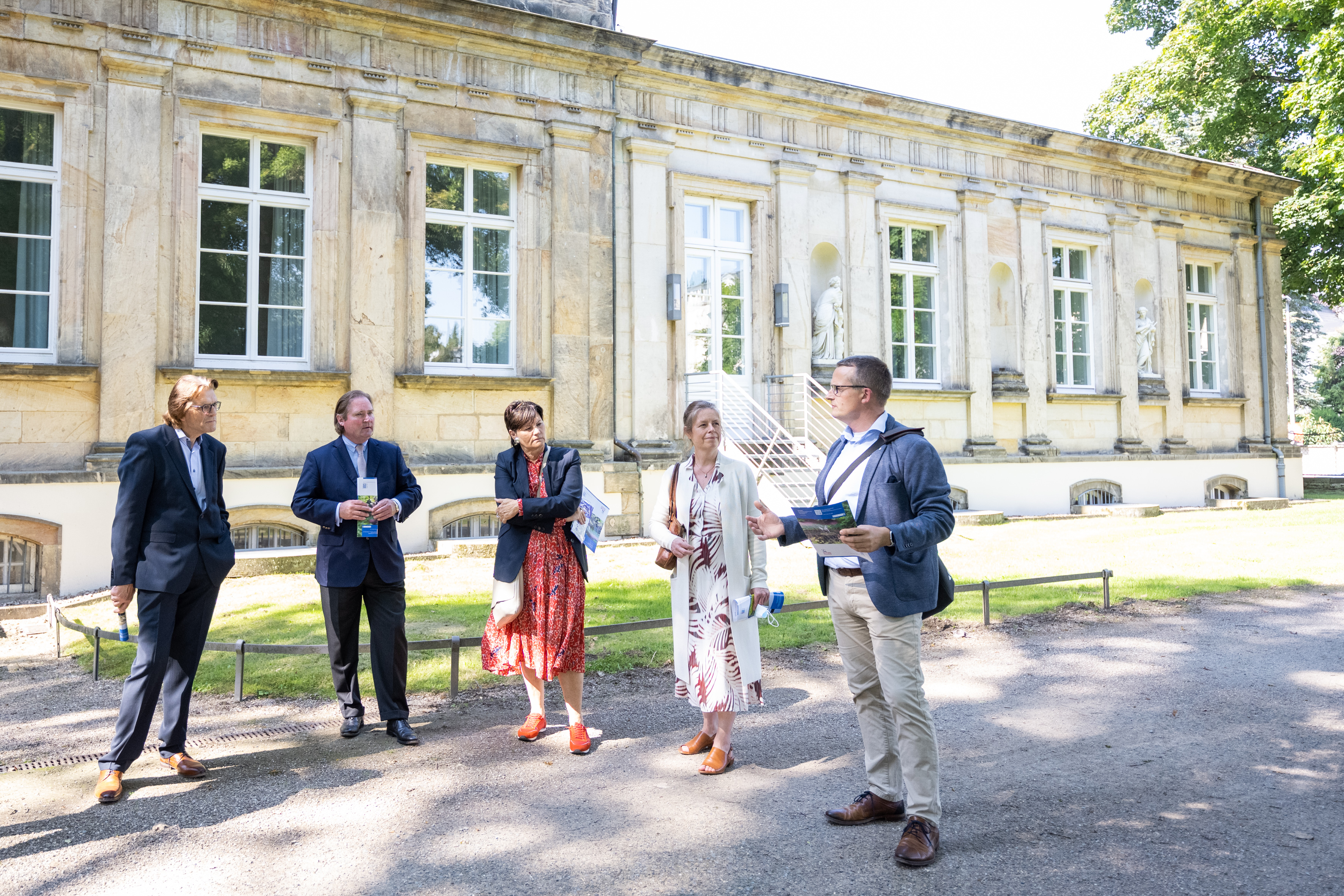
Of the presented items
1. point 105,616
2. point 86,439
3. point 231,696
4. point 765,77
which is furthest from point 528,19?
point 231,696

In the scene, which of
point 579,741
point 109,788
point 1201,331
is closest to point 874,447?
point 579,741

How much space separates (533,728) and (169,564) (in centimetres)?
197

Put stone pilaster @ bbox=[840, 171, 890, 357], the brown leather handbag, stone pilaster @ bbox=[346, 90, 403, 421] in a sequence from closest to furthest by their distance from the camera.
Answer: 1. the brown leather handbag
2. stone pilaster @ bbox=[346, 90, 403, 421]
3. stone pilaster @ bbox=[840, 171, 890, 357]

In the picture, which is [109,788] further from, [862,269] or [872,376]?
[862,269]

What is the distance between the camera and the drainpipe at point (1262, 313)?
850 inches

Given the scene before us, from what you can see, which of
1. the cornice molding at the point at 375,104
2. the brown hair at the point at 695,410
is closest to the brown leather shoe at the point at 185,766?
the brown hair at the point at 695,410

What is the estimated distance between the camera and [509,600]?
503 cm

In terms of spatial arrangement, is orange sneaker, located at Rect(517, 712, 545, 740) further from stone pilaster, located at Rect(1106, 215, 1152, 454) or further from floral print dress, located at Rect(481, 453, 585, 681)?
stone pilaster, located at Rect(1106, 215, 1152, 454)

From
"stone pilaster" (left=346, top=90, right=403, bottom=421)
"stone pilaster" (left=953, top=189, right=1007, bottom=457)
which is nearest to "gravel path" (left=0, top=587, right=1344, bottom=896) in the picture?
"stone pilaster" (left=346, top=90, right=403, bottom=421)

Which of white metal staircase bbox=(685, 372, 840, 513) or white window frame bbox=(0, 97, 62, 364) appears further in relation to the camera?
white metal staircase bbox=(685, 372, 840, 513)

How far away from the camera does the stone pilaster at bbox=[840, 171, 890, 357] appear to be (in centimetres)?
1616

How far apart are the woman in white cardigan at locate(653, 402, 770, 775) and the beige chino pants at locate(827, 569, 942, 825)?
759 millimetres

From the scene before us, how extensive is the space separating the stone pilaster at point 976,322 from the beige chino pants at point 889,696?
1434cm

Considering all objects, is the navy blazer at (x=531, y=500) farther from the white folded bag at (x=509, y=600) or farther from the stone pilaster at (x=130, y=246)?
the stone pilaster at (x=130, y=246)
